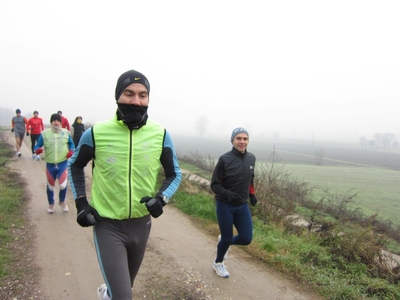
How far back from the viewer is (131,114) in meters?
2.15

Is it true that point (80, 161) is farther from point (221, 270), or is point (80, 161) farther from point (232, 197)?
point (221, 270)

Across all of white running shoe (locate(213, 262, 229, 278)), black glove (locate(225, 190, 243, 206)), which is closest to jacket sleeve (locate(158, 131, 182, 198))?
black glove (locate(225, 190, 243, 206))

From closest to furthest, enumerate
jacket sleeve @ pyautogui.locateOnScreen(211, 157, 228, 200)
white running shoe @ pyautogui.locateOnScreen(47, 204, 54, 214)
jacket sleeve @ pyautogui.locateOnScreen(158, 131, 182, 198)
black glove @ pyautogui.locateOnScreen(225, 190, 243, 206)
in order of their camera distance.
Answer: jacket sleeve @ pyautogui.locateOnScreen(158, 131, 182, 198)
black glove @ pyautogui.locateOnScreen(225, 190, 243, 206)
jacket sleeve @ pyautogui.locateOnScreen(211, 157, 228, 200)
white running shoe @ pyautogui.locateOnScreen(47, 204, 54, 214)

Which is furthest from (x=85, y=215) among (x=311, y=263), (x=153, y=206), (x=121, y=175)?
(x=311, y=263)

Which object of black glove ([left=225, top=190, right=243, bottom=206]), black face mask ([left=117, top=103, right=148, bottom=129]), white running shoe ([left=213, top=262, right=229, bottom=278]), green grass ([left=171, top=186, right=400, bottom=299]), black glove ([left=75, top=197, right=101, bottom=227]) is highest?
black face mask ([left=117, top=103, right=148, bottom=129])

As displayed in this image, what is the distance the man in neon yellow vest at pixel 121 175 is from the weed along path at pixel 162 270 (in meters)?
1.37

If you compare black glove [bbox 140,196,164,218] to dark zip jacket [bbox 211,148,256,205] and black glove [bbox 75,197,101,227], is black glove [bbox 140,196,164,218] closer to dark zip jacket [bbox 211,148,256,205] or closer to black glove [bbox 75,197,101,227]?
black glove [bbox 75,197,101,227]

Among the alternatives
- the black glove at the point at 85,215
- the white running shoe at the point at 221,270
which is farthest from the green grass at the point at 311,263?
the black glove at the point at 85,215

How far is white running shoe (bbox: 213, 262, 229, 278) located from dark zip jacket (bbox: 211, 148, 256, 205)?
1.02 metres

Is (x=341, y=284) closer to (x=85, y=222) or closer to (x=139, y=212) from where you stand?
(x=139, y=212)

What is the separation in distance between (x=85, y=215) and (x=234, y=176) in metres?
2.15

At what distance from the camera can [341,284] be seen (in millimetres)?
3811

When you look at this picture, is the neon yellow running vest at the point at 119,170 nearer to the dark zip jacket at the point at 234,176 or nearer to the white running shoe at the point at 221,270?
the dark zip jacket at the point at 234,176

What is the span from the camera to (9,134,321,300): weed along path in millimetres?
3336
